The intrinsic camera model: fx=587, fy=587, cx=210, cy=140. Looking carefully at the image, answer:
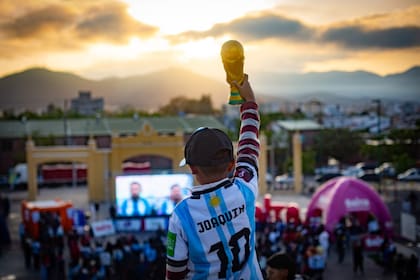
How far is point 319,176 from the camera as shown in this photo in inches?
1144

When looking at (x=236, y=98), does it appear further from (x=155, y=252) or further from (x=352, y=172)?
(x=352, y=172)

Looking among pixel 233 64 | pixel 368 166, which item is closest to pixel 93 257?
pixel 233 64

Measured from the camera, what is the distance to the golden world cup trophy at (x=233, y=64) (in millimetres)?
2109

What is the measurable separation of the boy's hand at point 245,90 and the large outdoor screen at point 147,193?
1653 centimetres

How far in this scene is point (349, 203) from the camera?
15.4 m

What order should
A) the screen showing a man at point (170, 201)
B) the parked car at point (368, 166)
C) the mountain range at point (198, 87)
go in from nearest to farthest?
the mountain range at point (198, 87), the screen showing a man at point (170, 201), the parked car at point (368, 166)

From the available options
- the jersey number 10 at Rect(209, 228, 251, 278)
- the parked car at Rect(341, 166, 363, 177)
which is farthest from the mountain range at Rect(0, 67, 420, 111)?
the parked car at Rect(341, 166, 363, 177)

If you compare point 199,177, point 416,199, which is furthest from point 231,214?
point 416,199

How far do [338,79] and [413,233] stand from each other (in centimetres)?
697

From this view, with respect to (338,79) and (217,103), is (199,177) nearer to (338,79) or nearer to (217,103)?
(338,79)

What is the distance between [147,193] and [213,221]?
17081 mm

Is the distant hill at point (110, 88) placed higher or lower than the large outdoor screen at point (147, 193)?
higher

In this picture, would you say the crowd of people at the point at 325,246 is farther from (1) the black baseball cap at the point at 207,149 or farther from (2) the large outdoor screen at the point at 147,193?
(1) the black baseball cap at the point at 207,149

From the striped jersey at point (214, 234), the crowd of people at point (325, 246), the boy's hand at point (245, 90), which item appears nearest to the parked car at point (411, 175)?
the crowd of people at point (325, 246)
